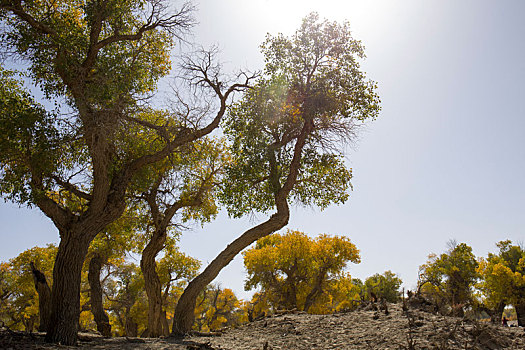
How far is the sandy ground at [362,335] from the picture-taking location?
5.91 meters

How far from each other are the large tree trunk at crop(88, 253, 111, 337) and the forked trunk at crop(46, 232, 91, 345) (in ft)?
23.7

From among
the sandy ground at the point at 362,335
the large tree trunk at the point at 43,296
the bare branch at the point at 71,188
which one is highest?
the bare branch at the point at 71,188

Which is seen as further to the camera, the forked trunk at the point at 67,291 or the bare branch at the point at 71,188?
the bare branch at the point at 71,188

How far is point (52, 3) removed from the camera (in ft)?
31.2

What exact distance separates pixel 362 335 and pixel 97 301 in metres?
13.1

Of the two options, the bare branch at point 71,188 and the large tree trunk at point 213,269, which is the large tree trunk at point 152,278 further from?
the bare branch at point 71,188

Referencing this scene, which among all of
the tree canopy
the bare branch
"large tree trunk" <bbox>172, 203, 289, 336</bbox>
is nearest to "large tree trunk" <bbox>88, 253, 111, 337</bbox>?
"large tree trunk" <bbox>172, 203, 289, 336</bbox>

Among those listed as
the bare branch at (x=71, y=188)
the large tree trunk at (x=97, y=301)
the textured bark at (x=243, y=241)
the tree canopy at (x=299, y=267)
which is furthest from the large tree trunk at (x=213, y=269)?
the tree canopy at (x=299, y=267)

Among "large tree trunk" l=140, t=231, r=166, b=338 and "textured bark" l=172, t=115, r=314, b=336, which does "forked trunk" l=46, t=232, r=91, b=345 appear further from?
"large tree trunk" l=140, t=231, r=166, b=338

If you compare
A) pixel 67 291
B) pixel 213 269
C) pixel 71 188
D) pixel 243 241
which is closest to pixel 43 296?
pixel 67 291

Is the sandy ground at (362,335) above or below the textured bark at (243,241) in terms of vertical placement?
below

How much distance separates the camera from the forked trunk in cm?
764

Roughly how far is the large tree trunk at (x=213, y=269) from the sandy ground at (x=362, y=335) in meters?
1.42

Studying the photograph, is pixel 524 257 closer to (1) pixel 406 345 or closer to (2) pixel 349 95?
(2) pixel 349 95
